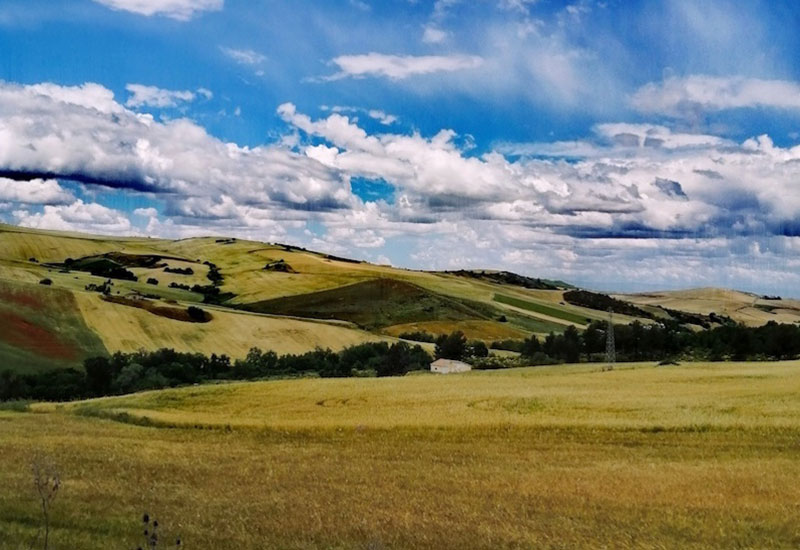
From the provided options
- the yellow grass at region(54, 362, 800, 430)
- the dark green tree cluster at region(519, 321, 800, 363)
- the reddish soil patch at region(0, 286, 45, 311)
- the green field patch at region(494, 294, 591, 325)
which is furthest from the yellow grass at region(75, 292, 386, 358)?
the green field patch at region(494, 294, 591, 325)

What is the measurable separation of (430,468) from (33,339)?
77.9 m

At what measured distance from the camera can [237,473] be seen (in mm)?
23750

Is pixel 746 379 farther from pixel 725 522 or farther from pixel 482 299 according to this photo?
pixel 482 299

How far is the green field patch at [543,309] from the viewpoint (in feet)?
568

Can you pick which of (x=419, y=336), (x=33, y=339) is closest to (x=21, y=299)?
(x=33, y=339)

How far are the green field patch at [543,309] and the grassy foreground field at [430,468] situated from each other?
412 feet

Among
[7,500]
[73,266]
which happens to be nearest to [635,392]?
[7,500]

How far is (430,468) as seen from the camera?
25.0 m

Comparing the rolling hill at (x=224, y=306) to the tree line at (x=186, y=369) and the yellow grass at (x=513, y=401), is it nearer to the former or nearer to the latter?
the tree line at (x=186, y=369)

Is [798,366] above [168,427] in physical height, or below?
above

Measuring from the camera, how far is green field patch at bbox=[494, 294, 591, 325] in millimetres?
173125

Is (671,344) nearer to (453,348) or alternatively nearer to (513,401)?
(453,348)

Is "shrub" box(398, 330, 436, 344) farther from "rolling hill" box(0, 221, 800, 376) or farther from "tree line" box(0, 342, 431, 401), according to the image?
A: "tree line" box(0, 342, 431, 401)

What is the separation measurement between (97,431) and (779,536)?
90.0ft
